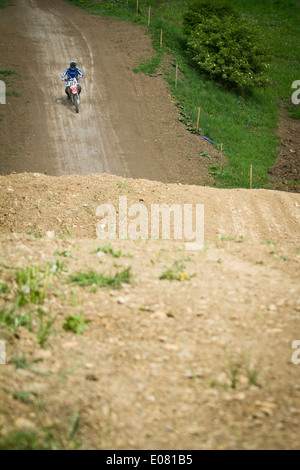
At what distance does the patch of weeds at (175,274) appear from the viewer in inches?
220

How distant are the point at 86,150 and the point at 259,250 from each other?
10430mm

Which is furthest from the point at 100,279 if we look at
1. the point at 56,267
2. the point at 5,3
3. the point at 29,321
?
the point at 5,3

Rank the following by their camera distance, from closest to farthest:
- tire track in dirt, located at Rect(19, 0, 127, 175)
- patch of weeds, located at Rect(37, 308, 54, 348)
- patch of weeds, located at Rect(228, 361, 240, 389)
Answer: patch of weeds, located at Rect(228, 361, 240, 389) < patch of weeds, located at Rect(37, 308, 54, 348) < tire track in dirt, located at Rect(19, 0, 127, 175)

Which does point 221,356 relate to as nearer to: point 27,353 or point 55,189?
point 27,353

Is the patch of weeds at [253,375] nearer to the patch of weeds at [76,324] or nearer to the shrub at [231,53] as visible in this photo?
the patch of weeds at [76,324]

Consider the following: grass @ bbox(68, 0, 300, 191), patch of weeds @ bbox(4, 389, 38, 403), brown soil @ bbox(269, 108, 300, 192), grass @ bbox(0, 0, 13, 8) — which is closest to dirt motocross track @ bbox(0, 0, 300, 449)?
patch of weeds @ bbox(4, 389, 38, 403)

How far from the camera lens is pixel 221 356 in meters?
4.09

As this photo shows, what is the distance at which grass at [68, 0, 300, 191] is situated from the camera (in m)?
17.4

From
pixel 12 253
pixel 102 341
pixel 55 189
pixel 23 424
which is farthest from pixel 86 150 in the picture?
pixel 23 424

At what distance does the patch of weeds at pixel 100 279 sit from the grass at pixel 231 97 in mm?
10607

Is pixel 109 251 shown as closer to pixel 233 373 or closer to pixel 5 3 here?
pixel 233 373

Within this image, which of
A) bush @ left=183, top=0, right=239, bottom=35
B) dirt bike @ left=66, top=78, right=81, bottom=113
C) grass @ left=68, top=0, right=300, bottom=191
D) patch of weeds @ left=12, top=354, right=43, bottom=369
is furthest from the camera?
bush @ left=183, top=0, right=239, bottom=35

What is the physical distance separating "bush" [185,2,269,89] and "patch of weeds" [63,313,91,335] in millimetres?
19123

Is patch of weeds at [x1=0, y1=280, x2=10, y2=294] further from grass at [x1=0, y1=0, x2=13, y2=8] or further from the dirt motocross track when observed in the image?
grass at [x1=0, y1=0, x2=13, y2=8]
